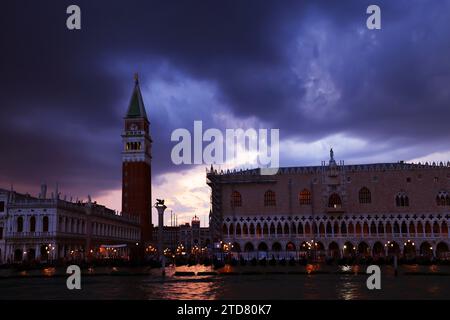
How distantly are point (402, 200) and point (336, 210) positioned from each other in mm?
10422

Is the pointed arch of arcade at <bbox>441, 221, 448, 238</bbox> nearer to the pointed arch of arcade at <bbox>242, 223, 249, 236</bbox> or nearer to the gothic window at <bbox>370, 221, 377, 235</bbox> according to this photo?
the gothic window at <bbox>370, 221, 377, 235</bbox>

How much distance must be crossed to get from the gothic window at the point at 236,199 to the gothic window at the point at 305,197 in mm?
9926

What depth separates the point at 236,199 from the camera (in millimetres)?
84875

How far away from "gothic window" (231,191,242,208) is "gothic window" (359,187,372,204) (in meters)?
19.5

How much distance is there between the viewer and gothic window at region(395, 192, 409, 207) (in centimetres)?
7950

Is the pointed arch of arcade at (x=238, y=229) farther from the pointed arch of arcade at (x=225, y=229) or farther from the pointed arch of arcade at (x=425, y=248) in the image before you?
the pointed arch of arcade at (x=425, y=248)

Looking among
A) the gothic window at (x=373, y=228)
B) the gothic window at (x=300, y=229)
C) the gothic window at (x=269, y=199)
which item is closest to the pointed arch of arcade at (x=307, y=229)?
the gothic window at (x=300, y=229)

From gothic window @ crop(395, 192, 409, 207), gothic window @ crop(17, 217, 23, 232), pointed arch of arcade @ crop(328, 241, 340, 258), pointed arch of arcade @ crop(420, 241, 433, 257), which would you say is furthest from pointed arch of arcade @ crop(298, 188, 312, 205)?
gothic window @ crop(17, 217, 23, 232)

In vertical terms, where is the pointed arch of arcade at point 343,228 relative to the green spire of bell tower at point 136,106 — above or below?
below

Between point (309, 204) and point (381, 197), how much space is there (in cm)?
1129

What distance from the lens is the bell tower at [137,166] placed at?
103981mm
